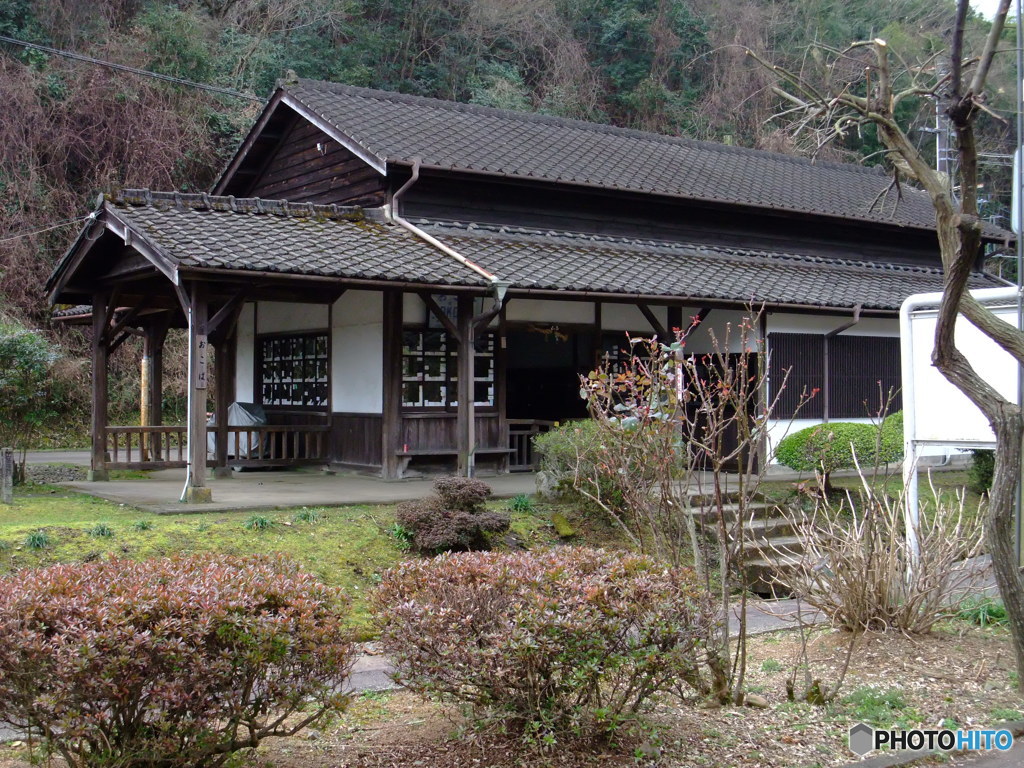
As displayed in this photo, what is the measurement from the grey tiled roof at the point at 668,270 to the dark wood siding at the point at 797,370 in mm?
857

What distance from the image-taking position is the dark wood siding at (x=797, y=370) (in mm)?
16266

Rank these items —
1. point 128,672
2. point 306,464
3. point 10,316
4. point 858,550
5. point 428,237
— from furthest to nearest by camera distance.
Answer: point 10,316 < point 306,464 < point 428,237 < point 858,550 < point 128,672

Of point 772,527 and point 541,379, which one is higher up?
point 541,379

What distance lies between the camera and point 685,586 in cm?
504

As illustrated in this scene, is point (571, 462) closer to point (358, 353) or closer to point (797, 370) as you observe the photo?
point (358, 353)

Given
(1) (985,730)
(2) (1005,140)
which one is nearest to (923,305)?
(1) (985,730)

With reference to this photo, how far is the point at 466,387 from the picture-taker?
1294 centimetres

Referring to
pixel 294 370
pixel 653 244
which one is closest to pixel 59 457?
pixel 294 370

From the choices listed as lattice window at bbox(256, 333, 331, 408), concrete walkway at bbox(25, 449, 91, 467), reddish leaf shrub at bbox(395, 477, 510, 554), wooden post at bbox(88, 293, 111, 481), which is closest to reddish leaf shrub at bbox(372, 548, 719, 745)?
reddish leaf shrub at bbox(395, 477, 510, 554)

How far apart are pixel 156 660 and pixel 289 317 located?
42.3 ft

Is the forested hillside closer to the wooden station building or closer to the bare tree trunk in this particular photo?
the wooden station building

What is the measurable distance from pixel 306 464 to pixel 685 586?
1107cm

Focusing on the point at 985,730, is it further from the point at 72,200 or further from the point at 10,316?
the point at 72,200

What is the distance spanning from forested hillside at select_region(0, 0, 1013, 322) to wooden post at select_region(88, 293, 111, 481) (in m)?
10.4
